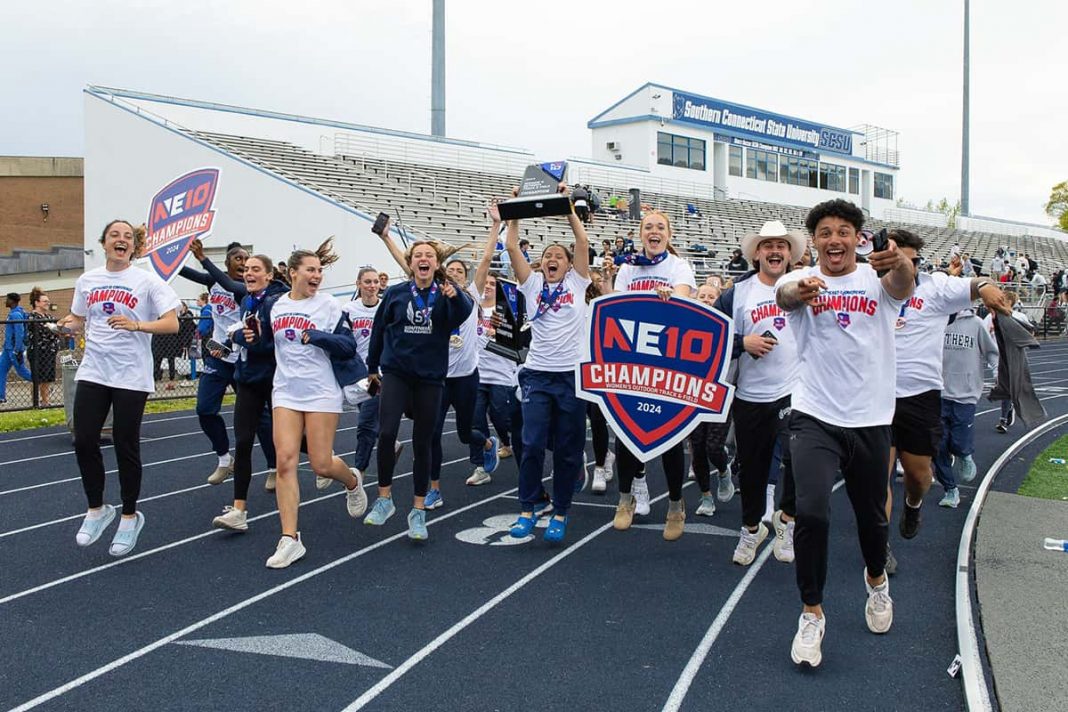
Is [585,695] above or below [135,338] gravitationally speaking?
below

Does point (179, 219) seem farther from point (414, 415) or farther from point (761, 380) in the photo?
point (761, 380)

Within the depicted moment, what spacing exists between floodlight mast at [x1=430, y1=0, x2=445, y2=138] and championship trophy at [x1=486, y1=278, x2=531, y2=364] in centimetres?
3000

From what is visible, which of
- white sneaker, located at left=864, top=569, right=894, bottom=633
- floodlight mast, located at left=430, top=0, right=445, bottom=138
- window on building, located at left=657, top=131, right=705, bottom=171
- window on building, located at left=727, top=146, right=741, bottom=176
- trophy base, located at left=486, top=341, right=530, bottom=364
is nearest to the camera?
white sneaker, located at left=864, top=569, right=894, bottom=633

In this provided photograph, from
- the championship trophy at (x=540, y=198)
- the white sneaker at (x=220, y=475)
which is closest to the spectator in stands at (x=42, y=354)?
the white sneaker at (x=220, y=475)

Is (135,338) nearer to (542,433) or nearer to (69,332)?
(69,332)

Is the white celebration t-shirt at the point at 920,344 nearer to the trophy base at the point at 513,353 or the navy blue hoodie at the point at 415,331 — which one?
the navy blue hoodie at the point at 415,331

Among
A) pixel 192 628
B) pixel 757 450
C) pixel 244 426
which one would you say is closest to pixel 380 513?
pixel 244 426

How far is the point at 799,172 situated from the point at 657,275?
49.7 meters

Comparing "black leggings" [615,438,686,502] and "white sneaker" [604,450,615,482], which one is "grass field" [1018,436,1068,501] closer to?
"black leggings" [615,438,686,502]

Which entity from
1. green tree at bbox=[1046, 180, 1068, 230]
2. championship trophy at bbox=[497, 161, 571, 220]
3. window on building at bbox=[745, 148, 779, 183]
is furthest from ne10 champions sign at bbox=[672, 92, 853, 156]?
championship trophy at bbox=[497, 161, 571, 220]

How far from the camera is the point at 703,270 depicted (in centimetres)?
2320

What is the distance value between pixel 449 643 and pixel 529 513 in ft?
6.42

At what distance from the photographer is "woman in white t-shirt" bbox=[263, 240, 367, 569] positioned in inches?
226

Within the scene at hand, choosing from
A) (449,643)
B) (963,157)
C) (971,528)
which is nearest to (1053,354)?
(971,528)
